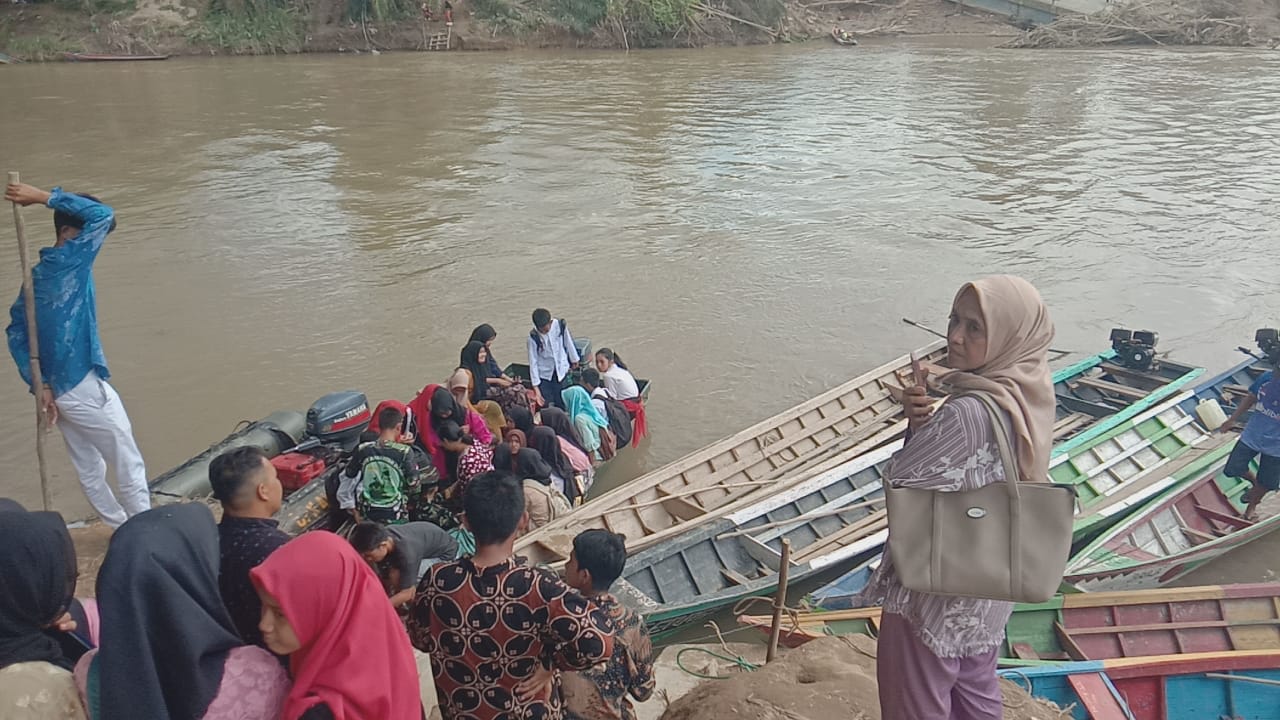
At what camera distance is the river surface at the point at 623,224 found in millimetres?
9117

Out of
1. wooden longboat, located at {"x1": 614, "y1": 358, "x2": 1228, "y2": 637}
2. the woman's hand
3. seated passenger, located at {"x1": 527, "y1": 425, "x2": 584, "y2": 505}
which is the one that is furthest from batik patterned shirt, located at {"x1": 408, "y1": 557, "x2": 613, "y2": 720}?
seated passenger, located at {"x1": 527, "y1": 425, "x2": 584, "y2": 505}

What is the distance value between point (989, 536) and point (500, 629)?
1194mm

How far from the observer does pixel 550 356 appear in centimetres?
698

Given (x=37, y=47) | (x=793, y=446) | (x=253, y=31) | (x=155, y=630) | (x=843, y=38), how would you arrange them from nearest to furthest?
(x=155, y=630), (x=793, y=446), (x=37, y=47), (x=253, y=31), (x=843, y=38)

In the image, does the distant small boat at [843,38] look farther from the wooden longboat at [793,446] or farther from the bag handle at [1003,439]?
the bag handle at [1003,439]

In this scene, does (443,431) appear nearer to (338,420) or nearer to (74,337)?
(338,420)

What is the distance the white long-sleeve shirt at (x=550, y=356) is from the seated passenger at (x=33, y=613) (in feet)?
16.2

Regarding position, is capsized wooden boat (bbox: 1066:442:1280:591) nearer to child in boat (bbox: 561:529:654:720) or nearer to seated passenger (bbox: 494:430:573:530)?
seated passenger (bbox: 494:430:573:530)

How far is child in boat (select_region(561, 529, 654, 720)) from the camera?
8.29 feet

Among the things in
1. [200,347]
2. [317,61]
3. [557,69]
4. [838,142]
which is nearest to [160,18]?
[317,61]

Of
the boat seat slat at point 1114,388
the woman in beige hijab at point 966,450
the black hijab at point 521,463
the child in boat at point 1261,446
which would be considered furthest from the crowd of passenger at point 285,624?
the boat seat slat at point 1114,388

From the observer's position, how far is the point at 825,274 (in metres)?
11.9

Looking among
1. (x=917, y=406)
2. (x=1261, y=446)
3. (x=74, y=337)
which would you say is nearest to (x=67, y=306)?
(x=74, y=337)

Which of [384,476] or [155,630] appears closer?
[155,630]
